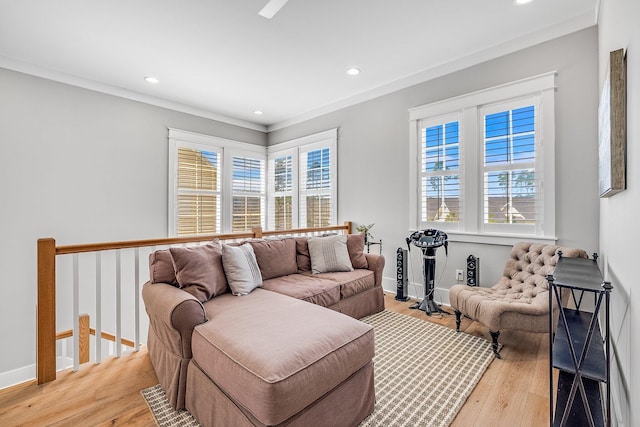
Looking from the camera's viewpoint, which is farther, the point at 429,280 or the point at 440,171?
the point at 440,171

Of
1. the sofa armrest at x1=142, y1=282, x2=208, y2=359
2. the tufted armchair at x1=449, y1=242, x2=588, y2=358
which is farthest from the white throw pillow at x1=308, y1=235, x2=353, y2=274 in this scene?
the sofa armrest at x1=142, y1=282, x2=208, y2=359

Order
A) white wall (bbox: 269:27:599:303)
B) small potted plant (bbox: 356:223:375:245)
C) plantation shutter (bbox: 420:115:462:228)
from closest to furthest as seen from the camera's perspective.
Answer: white wall (bbox: 269:27:599:303) < plantation shutter (bbox: 420:115:462:228) < small potted plant (bbox: 356:223:375:245)

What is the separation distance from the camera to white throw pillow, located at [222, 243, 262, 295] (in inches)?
91.0

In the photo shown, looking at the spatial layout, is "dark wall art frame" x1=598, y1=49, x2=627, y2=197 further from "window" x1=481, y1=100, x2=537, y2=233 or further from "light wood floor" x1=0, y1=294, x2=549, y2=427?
"window" x1=481, y1=100, x2=537, y2=233

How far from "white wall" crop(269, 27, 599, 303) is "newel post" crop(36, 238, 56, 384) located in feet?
11.1

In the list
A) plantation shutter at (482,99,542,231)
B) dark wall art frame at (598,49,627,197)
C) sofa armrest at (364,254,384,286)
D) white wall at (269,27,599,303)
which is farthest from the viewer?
sofa armrest at (364,254,384,286)

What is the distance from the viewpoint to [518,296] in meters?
2.48

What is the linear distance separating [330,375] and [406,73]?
3.54 meters

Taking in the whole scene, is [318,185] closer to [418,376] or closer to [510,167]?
[510,167]

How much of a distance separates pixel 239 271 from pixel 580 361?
2044 millimetres

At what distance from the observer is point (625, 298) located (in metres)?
1.29

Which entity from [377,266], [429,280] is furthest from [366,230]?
[429,280]

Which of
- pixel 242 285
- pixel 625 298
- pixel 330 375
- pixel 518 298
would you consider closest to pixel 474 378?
pixel 518 298

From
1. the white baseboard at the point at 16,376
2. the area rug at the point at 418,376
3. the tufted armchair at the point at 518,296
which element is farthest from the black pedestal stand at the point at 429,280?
the white baseboard at the point at 16,376
